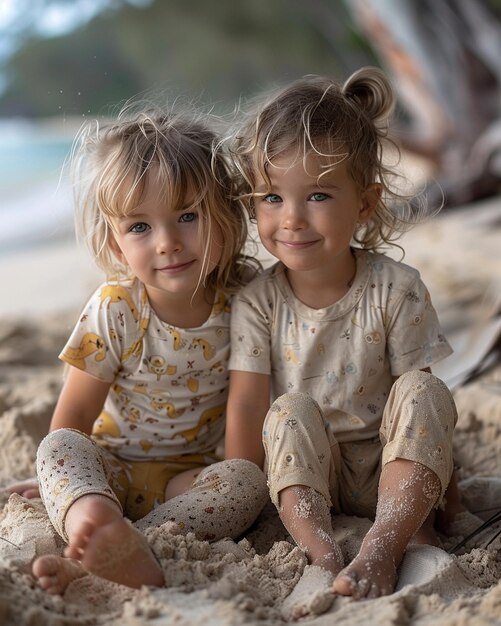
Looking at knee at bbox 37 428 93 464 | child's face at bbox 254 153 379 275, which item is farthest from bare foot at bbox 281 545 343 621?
child's face at bbox 254 153 379 275

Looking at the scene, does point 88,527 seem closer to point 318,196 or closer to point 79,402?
point 79,402

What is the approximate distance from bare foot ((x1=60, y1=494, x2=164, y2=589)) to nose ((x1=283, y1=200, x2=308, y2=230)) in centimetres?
68

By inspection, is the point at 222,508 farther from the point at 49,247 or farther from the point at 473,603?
the point at 49,247

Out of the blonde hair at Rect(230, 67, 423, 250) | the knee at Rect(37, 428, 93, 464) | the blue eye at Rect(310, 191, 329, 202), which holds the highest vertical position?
the blonde hair at Rect(230, 67, 423, 250)

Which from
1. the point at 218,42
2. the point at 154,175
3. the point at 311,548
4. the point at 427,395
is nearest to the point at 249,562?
the point at 311,548

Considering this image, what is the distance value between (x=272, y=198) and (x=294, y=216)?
0.25 ft

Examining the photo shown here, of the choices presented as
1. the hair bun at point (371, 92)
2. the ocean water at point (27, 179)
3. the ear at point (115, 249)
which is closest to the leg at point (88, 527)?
the ear at point (115, 249)

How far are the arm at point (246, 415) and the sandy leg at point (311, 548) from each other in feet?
0.84

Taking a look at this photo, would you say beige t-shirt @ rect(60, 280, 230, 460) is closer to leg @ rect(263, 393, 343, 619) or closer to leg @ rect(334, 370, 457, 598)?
leg @ rect(263, 393, 343, 619)

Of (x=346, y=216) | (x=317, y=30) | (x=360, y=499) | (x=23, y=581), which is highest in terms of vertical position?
(x=317, y=30)

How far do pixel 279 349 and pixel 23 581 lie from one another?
76 centimetres

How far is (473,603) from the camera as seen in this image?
1327 mm

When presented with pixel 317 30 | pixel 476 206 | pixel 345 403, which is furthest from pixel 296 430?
pixel 317 30

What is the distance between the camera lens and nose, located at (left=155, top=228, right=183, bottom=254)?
1760 mm
